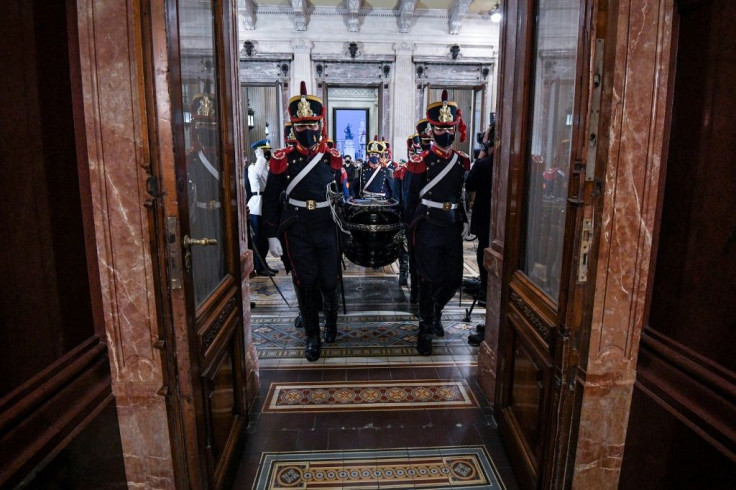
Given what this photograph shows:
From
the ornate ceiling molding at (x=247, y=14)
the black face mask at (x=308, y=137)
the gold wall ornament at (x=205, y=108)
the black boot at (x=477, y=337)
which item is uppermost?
the ornate ceiling molding at (x=247, y=14)

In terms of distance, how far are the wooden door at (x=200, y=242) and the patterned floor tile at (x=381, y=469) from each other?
10.4 inches

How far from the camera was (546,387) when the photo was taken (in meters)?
1.92

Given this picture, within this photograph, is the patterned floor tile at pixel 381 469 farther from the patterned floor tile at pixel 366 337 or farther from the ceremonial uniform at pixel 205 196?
the patterned floor tile at pixel 366 337

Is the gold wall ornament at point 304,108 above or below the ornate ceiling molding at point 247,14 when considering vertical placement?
below

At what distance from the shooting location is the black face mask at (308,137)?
3517 millimetres

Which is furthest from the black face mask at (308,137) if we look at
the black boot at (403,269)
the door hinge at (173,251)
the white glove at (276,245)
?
the black boot at (403,269)

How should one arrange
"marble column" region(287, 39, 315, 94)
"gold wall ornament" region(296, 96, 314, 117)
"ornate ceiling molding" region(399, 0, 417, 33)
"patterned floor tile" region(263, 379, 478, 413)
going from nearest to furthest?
1. "patterned floor tile" region(263, 379, 478, 413)
2. "gold wall ornament" region(296, 96, 314, 117)
3. "ornate ceiling molding" region(399, 0, 417, 33)
4. "marble column" region(287, 39, 315, 94)

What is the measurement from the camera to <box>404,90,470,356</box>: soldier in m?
3.70

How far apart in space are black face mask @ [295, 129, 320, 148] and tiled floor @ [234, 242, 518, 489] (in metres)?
1.76

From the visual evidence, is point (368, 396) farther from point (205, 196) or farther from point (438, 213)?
point (205, 196)

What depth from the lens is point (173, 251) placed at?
4.83 feet

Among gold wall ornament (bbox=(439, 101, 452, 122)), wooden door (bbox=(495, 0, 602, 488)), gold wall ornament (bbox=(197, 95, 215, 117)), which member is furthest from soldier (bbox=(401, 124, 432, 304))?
gold wall ornament (bbox=(197, 95, 215, 117))

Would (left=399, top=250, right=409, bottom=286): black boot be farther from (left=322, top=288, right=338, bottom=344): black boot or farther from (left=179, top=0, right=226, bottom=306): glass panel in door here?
(left=179, top=0, right=226, bottom=306): glass panel in door

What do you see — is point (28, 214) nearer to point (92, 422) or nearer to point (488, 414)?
point (92, 422)
